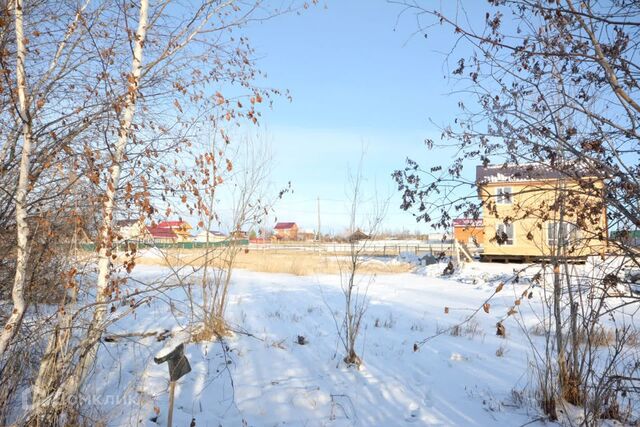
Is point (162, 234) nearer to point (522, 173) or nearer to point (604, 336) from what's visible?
point (522, 173)

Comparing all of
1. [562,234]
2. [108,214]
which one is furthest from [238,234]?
[562,234]

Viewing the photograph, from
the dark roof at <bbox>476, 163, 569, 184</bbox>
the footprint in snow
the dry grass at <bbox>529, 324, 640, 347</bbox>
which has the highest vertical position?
the dark roof at <bbox>476, 163, 569, 184</bbox>

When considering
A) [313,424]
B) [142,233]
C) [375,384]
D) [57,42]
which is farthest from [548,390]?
[57,42]

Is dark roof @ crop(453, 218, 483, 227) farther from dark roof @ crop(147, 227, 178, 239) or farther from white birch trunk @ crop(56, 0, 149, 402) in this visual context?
white birch trunk @ crop(56, 0, 149, 402)

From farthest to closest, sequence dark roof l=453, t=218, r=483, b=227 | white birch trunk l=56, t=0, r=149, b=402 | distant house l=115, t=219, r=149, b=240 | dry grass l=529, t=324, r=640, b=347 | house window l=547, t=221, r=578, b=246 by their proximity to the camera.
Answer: dry grass l=529, t=324, r=640, b=347 → distant house l=115, t=219, r=149, b=240 → house window l=547, t=221, r=578, b=246 → white birch trunk l=56, t=0, r=149, b=402 → dark roof l=453, t=218, r=483, b=227

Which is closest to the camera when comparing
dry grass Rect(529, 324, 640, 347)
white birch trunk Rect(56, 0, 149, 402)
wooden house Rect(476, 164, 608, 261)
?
wooden house Rect(476, 164, 608, 261)

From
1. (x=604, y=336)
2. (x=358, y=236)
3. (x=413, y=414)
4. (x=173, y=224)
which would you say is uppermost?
(x=173, y=224)

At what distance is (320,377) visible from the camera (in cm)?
506

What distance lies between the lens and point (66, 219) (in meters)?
3.63

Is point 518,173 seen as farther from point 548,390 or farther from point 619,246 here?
point 548,390

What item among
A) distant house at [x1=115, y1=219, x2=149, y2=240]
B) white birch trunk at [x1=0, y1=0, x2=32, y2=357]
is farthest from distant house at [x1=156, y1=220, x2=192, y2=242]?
white birch trunk at [x1=0, y1=0, x2=32, y2=357]

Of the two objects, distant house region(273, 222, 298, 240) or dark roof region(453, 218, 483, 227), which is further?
distant house region(273, 222, 298, 240)

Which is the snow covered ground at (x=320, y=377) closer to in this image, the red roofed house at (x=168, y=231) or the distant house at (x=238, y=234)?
the red roofed house at (x=168, y=231)

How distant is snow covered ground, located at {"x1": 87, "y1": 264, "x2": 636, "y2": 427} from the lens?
159 inches
